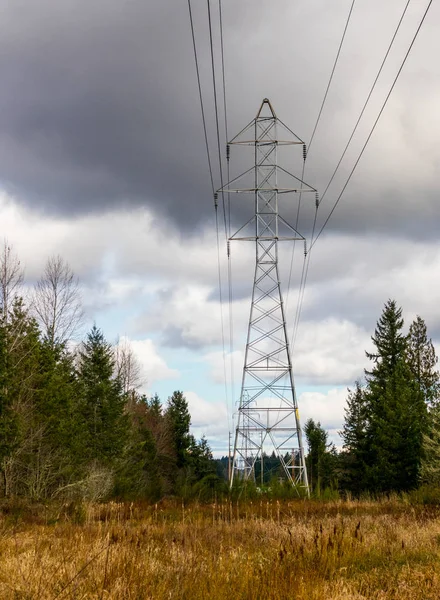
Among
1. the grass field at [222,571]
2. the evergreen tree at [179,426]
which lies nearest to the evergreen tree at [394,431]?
the evergreen tree at [179,426]

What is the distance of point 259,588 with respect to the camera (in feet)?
17.4

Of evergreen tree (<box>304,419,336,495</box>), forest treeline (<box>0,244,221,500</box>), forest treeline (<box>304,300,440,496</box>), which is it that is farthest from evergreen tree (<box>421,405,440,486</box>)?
evergreen tree (<box>304,419,336,495</box>)

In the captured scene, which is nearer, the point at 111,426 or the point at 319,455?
the point at 111,426

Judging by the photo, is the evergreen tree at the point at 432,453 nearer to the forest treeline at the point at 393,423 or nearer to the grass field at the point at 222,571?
the forest treeline at the point at 393,423

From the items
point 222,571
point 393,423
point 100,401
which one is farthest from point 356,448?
point 222,571

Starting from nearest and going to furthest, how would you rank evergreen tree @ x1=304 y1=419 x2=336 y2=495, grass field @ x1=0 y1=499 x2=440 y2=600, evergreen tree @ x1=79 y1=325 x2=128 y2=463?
grass field @ x1=0 y1=499 x2=440 y2=600
evergreen tree @ x1=79 y1=325 x2=128 y2=463
evergreen tree @ x1=304 y1=419 x2=336 y2=495

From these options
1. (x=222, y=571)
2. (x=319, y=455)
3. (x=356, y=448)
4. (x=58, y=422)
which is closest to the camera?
(x=222, y=571)

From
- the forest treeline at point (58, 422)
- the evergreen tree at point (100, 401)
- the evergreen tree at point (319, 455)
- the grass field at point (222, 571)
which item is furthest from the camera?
the evergreen tree at point (319, 455)

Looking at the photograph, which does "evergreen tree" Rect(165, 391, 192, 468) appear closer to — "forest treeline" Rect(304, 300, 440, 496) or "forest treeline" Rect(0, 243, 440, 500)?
"forest treeline" Rect(0, 243, 440, 500)

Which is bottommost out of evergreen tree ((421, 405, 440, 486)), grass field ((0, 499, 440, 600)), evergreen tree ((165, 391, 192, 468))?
grass field ((0, 499, 440, 600))

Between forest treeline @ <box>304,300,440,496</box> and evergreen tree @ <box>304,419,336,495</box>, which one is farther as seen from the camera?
evergreen tree @ <box>304,419,336,495</box>

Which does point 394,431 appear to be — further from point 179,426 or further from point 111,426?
point 179,426

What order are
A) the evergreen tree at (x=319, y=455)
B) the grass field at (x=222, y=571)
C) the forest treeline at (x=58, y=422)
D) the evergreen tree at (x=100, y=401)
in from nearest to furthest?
the grass field at (x=222, y=571) → the forest treeline at (x=58, y=422) → the evergreen tree at (x=100, y=401) → the evergreen tree at (x=319, y=455)

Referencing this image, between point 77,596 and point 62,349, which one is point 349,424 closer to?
point 62,349
